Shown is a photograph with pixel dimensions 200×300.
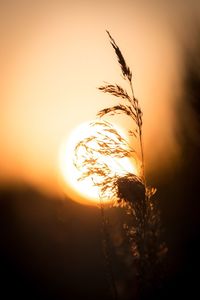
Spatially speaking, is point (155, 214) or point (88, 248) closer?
point (155, 214)

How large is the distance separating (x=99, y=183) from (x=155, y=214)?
27.2 inches

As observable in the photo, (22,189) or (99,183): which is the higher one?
(22,189)

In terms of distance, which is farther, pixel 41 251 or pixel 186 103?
pixel 41 251

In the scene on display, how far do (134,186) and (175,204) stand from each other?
2.40m

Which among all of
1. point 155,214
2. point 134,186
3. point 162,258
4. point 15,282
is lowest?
point 15,282

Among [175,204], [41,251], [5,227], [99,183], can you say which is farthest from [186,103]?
[5,227]

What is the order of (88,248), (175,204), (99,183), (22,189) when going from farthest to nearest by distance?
1. (22,189)
2. (88,248)
3. (175,204)
4. (99,183)

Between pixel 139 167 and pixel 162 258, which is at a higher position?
pixel 139 167

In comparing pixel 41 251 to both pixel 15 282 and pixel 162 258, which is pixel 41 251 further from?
pixel 162 258

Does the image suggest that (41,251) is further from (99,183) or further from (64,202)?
(99,183)

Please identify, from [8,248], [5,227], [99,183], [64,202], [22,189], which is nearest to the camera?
[99,183]

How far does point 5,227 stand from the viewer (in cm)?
1555

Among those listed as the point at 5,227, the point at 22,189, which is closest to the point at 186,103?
the point at 5,227

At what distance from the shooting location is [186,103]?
6.98 m
